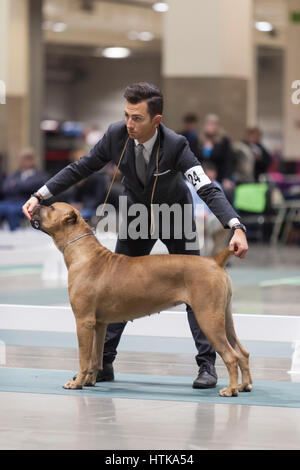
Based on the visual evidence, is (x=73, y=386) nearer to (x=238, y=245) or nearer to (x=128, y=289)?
(x=128, y=289)

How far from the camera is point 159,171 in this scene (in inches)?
190

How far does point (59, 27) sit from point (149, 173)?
71.9 feet

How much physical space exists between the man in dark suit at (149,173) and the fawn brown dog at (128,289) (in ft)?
0.61

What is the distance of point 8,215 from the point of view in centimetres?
1221

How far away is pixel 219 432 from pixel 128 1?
66.5 ft

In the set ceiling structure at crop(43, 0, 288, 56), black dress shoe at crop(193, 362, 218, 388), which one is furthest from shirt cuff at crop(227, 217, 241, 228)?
ceiling structure at crop(43, 0, 288, 56)

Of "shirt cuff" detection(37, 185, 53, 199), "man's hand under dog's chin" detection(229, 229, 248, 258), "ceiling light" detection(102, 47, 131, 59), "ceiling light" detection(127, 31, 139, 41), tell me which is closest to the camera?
"man's hand under dog's chin" detection(229, 229, 248, 258)

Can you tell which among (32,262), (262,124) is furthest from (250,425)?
(262,124)

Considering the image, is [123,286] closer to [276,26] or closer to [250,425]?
[250,425]

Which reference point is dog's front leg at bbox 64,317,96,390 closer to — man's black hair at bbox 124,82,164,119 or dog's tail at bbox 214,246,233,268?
dog's tail at bbox 214,246,233,268

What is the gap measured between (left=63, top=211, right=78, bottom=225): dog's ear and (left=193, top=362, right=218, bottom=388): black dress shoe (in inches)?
39.1

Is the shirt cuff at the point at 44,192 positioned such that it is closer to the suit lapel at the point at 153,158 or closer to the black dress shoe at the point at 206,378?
the suit lapel at the point at 153,158

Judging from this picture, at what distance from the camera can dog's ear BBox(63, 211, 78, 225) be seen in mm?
4711

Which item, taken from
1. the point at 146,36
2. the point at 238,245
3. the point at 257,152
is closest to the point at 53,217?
the point at 238,245
